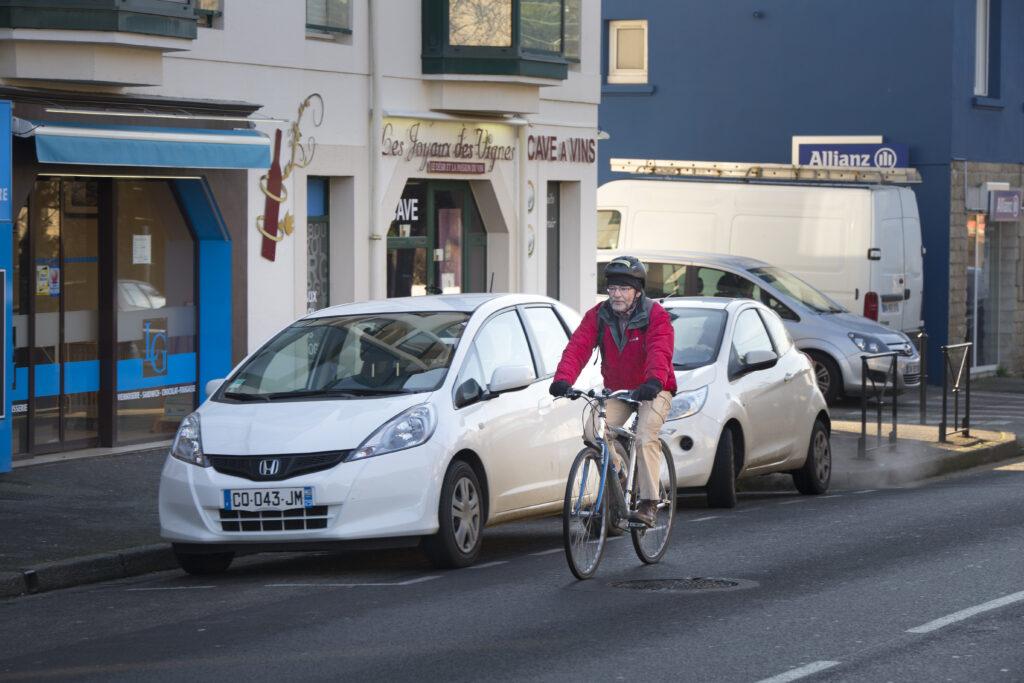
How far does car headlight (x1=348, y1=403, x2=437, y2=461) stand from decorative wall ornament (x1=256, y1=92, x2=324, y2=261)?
7878 mm

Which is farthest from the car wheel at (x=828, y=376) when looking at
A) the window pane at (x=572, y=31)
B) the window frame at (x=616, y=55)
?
the window frame at (x=616, y=55)

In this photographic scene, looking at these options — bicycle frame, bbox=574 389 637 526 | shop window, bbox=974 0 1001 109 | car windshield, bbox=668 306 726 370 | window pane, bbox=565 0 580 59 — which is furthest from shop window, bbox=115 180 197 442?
shop window, bbox=974 0 1001 109

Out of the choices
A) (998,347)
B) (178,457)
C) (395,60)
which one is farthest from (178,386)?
(998,347)

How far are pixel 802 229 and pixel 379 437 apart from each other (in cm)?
1682

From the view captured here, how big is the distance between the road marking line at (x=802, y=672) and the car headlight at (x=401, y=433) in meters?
3.32

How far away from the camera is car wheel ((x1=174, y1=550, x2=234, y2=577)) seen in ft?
34.8

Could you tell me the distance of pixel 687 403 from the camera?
45.0ft

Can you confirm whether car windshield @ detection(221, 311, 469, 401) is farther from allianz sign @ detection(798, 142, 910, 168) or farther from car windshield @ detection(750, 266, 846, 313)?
allianz sign @ detection(798, 142, 910, 168)

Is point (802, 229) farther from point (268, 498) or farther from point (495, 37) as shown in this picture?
→ point (268, 498)

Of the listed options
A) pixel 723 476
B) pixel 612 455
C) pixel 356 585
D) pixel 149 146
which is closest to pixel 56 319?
pixel 149 146

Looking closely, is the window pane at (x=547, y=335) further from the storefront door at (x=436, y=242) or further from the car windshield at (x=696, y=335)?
the storefront door at (x=436, y=242)

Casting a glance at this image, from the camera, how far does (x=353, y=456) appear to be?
9.92m

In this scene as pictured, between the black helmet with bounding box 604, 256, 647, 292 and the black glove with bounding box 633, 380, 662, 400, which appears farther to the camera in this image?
the black helmet with bounding box 604, 256, 647, 292

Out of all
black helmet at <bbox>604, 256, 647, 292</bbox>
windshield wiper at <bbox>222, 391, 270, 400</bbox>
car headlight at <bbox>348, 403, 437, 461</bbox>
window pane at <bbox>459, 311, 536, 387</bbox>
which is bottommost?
car headlight at <bbox>348, 403, 437, 461</bbox>
